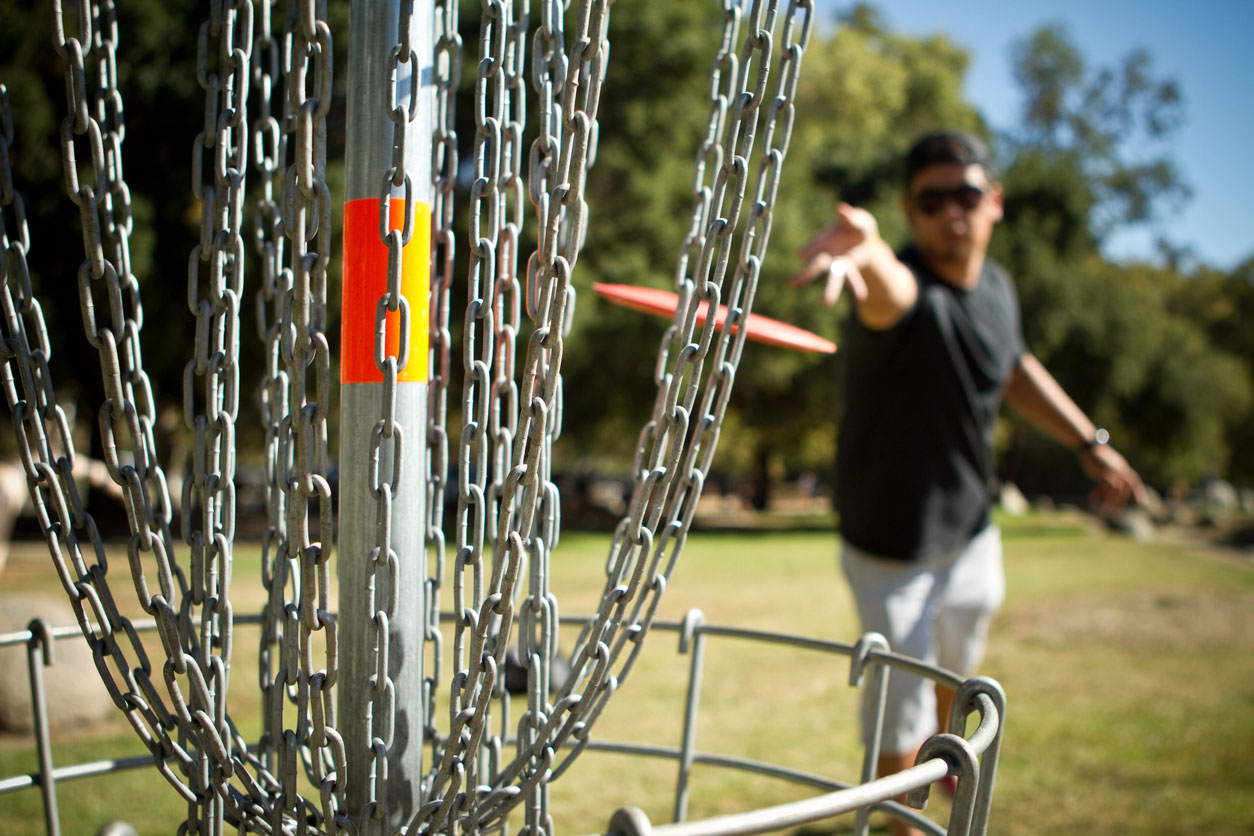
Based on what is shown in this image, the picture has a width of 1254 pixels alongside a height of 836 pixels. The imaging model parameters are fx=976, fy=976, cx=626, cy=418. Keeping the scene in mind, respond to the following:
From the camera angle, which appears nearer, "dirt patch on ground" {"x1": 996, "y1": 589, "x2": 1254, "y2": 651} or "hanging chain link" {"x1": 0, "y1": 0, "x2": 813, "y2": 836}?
"hanging chain link" {"x1": 0, "y1": 0, "x2": 813, "y2": 836}

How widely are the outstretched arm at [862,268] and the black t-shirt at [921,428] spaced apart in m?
0.08

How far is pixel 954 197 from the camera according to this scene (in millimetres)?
2816

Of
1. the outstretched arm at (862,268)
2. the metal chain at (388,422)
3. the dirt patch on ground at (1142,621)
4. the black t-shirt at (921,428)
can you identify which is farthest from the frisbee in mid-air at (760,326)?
the dirt patch on ground at (1142,621)

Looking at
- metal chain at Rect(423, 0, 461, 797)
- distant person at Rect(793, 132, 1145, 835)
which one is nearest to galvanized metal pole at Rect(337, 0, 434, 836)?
metal chain at Rect(423, 0, 461, 797)

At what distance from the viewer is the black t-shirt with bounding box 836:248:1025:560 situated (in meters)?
2.67

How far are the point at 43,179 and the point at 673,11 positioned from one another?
9.05 metres

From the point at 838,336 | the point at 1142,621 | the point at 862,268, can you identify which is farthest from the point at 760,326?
the point at 838,336

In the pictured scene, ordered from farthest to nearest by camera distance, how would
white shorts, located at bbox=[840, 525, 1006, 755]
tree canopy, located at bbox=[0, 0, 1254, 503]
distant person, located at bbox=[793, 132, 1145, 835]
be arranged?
tree canopy, located at bbox=[0, 0, 1254, 503]
distant person, located at bbox=[793, 132, 1145, 835]
white shorts, located at bbox=[840, 525, 1006, 755]

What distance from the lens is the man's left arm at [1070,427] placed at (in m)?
3.02

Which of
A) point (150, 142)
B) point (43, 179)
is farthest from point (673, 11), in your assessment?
point (43, 179)

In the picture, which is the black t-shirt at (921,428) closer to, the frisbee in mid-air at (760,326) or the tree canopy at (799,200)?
the frisbee in mid-air at (760,326)

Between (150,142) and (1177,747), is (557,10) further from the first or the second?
(150,142)

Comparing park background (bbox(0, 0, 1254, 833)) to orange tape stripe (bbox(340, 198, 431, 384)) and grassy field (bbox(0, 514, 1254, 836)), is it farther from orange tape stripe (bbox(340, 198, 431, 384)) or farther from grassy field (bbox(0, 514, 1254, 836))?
orange tape stripe (bbox(340, 198, 431, 384))

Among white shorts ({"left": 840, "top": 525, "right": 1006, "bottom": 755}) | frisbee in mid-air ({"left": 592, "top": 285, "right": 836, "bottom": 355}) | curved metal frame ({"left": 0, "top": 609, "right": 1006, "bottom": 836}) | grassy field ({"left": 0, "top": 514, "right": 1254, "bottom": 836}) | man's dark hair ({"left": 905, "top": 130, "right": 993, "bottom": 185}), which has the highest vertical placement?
man's dark hair ({"left": 905, "top": 130, "right": 993, "bottom": 185})
